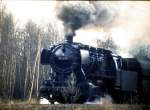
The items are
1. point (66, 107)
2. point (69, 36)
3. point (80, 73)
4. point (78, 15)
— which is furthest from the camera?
point (78, 15)

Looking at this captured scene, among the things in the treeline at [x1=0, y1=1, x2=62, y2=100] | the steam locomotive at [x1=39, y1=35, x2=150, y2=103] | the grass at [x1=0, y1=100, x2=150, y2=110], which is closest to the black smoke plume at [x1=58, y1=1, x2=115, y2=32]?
the treeline at [x1=0, y1=1, x2=62, y2=100]

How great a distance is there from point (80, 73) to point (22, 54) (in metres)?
1.67

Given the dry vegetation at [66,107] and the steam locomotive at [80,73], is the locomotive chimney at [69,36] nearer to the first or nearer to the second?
the steam locomotive at [80,73]

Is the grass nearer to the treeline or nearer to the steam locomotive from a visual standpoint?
the steam locomotive

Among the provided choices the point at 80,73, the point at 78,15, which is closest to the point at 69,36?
the point at 78,15

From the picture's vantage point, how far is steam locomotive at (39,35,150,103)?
7023 mm

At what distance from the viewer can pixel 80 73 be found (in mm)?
7035

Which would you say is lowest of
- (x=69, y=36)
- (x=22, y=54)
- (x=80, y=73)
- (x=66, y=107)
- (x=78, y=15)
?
(x=66, y=107)

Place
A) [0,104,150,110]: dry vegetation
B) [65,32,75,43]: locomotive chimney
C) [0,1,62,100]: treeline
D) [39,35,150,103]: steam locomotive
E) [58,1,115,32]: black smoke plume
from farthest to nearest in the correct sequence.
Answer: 1. [0,1,62,100]: treeline
2. [58,1,115,32]: black smoke plume
3. [65,32,75,43]: locomotive chimney
4. [39,35,150,103]: steam locomotive
5. [0,104,150,110]: dry vegetation

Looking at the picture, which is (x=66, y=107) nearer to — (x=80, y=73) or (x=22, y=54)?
(x=80, y=73)


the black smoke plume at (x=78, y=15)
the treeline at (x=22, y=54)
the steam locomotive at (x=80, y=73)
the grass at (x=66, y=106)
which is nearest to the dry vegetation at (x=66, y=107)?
the grass at (x=66, y=106)

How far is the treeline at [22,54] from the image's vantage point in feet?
25.3

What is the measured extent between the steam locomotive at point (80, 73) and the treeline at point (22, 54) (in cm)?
40

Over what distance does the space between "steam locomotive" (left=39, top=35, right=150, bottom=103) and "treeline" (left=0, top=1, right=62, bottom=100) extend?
1.32 feet
